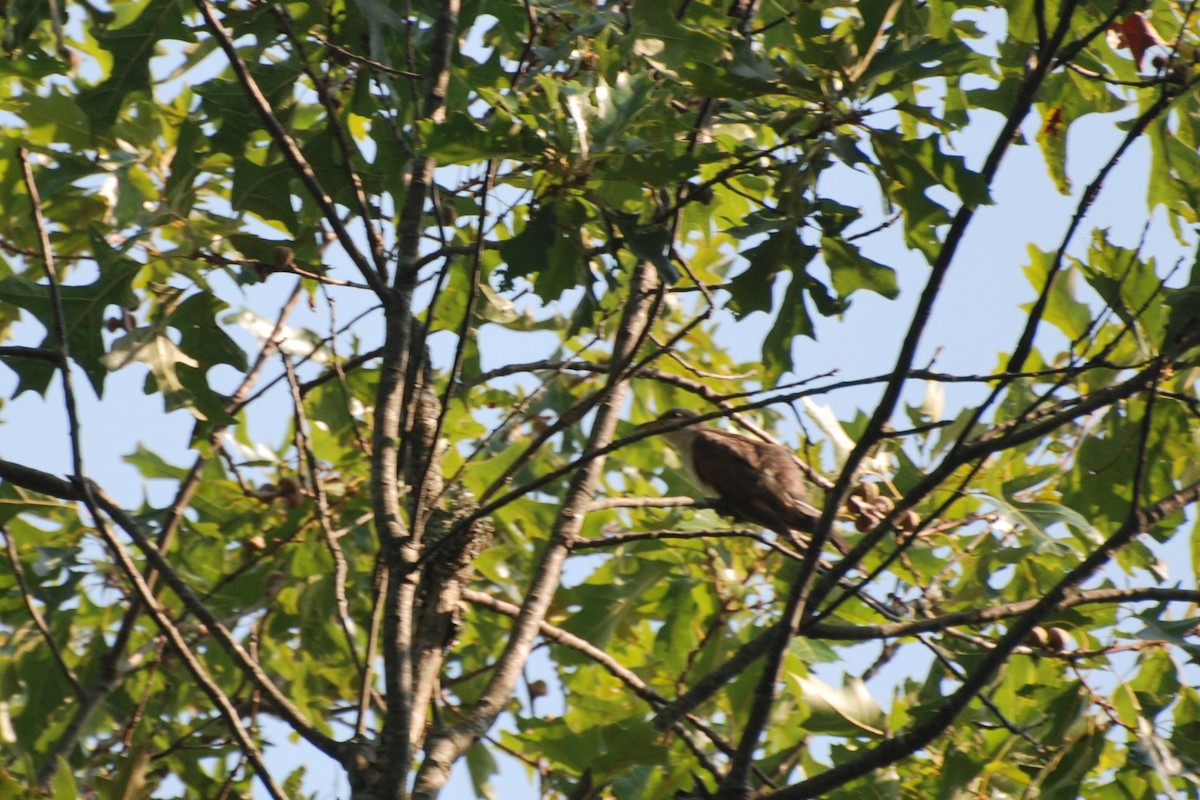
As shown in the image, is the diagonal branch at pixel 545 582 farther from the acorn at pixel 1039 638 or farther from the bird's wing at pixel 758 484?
the bird's wing at pixel 758 484

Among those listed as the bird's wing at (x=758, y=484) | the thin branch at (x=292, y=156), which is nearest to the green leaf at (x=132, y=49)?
the thin branch at (x=292, y=156)

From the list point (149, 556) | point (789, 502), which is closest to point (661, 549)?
point (789, 502)

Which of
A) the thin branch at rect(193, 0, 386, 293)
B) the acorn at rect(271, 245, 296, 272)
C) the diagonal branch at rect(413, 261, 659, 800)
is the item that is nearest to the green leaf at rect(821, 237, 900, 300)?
the diagonal branch at rect(413, 261, 659, 800)

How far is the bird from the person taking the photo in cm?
688

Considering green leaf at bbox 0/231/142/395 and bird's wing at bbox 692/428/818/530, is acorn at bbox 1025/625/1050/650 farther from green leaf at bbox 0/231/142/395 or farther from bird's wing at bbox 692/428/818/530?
green leaf at bbox 0/231/142/395

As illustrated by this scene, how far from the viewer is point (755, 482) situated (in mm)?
6965

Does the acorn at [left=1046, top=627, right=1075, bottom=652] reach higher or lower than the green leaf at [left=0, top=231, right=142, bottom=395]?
lower

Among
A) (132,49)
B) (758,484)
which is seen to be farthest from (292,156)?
(758,484)

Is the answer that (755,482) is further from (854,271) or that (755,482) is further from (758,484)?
(854,271)

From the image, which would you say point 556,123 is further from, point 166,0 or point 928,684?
point 928,684

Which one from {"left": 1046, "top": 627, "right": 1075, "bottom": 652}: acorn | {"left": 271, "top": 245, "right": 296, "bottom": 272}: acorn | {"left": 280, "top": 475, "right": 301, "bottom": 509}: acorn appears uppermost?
{"left": 280, "top": 475, "right": 301, "bottom": 509}: acorn

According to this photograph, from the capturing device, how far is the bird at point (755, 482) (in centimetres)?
688

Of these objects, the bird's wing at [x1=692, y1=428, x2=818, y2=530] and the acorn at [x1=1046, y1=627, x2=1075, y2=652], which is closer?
the acorn at [x1=1046, y1=627, x2=1075, y2=652]

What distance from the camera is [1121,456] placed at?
13.6 feet
